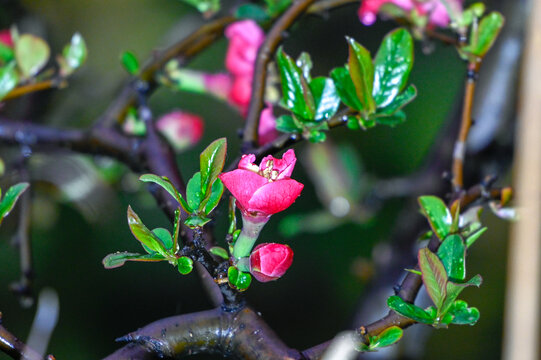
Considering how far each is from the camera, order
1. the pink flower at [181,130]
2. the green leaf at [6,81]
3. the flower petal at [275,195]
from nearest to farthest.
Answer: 1. the flower petal at [275,195]
2. the green leaf at [6,81]
3. the pink flower at [181,130]

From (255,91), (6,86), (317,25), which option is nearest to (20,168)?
(6,86)

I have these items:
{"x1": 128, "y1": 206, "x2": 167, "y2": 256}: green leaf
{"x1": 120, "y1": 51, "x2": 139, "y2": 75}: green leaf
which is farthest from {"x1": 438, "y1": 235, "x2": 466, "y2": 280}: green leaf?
{"x1": 120, "y1": 51, "x2": 139, "y2": 75}: green leaf

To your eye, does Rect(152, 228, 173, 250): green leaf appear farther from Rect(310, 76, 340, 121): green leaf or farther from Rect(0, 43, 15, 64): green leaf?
Rect(0, 43, 15, 64): green leaf

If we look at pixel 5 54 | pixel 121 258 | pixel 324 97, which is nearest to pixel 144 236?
pixel 121 258

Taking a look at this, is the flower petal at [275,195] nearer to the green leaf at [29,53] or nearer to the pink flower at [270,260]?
the pink flower at [270,260]

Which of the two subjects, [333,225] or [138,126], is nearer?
[138,126]

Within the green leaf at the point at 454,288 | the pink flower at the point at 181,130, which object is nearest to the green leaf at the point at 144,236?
the green leaf at the point at 454,288

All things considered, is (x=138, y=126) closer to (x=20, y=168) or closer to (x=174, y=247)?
(x=20, y=168)
